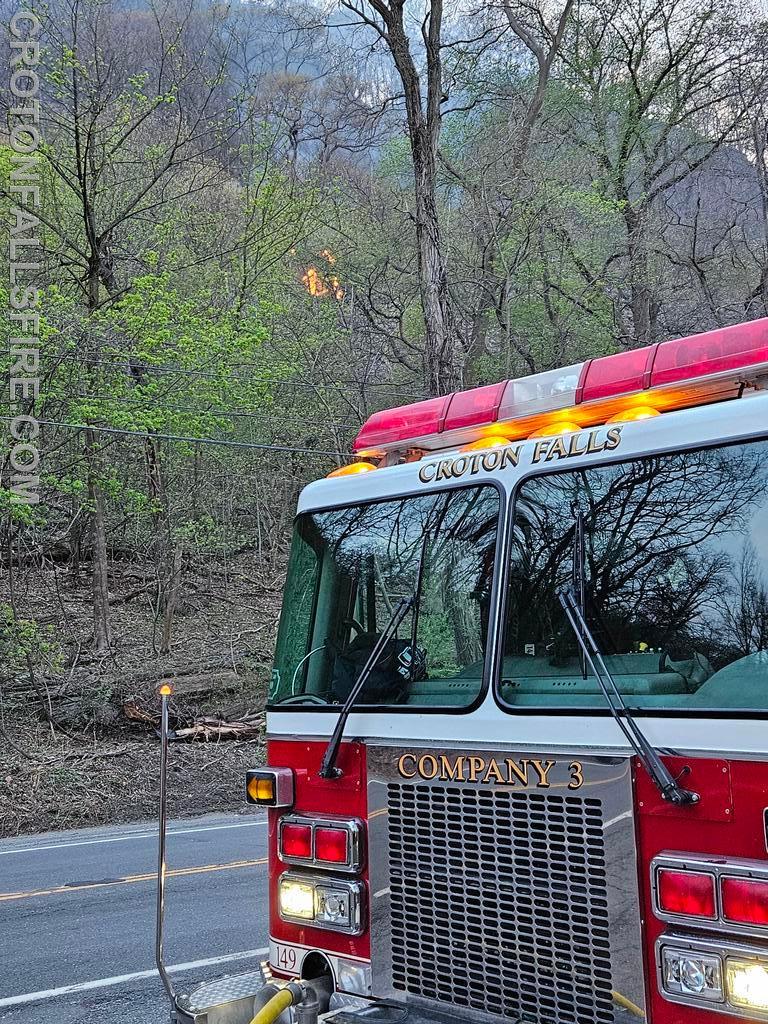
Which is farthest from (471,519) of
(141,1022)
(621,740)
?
(141,1022)

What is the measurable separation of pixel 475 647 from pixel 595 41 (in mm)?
25397

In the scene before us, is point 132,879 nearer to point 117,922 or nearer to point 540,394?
point 117,922

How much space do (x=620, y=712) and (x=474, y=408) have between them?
1701 millimetres

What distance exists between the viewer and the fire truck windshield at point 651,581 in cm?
315

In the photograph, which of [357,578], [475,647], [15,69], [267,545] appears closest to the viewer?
[475,647]

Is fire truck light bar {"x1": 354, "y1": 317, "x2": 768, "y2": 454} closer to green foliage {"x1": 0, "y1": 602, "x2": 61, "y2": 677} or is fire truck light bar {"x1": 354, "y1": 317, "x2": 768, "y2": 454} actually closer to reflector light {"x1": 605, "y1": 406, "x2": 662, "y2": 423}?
reflector light {"x1": 605, "y1": 406, "x2": 662, "y2": 423}

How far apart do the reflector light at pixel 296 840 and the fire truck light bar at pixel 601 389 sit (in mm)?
1763

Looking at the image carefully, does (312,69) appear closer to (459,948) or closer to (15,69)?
(15,69)

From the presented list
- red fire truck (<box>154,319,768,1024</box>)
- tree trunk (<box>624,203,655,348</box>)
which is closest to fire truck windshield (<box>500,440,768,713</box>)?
red fire truck (<box>154,319,768,1024</box>)

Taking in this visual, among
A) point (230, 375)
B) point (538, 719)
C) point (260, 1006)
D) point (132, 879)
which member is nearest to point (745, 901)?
point (538, 719)

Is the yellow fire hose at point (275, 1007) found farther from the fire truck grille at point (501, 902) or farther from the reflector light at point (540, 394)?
the reflector light at point (540, 394)

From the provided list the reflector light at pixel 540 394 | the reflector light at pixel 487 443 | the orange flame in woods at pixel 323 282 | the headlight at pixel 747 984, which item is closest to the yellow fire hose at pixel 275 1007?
the headlight at pixel 747 984

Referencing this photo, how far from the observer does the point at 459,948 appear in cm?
352

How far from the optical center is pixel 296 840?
4156 mm
